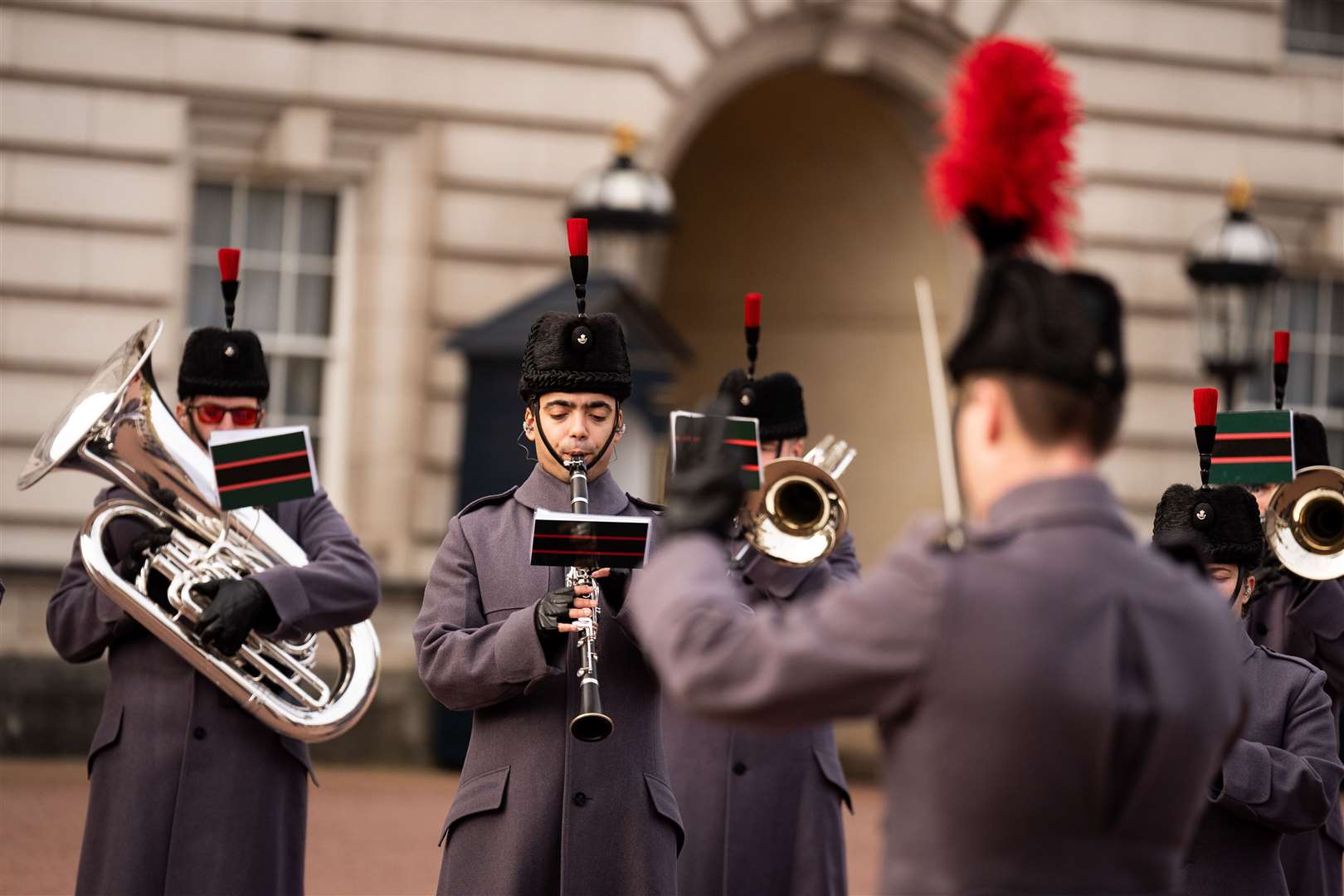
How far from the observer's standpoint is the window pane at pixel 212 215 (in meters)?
13.1

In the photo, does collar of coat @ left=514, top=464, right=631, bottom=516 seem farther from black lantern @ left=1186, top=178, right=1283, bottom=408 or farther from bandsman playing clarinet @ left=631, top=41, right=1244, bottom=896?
black lantern @ left=1186, top=178, right=1283, bottom=408

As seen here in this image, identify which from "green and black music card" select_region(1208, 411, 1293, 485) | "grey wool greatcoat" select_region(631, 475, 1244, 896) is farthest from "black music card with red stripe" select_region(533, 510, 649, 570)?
"green and black music card" select_region(1208, 411, 1293, 485)

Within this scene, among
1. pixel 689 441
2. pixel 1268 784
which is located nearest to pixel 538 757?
pixel 689 441

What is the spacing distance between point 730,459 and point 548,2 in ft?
35.1

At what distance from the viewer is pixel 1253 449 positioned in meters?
5.77

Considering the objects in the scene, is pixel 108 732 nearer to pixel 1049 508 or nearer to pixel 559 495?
pixel 559 495

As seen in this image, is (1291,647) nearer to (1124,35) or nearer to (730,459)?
(730,459)

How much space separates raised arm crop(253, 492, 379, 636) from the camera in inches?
217

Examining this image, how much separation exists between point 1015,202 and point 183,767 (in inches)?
124

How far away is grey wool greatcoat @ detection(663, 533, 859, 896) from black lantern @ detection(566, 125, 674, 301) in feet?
22.0

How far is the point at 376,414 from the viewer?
1312cm

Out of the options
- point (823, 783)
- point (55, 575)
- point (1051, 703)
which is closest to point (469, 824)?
point (823, 783)

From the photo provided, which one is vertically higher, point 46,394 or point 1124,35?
point 1124,35

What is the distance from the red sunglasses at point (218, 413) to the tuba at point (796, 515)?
1.53 meters
